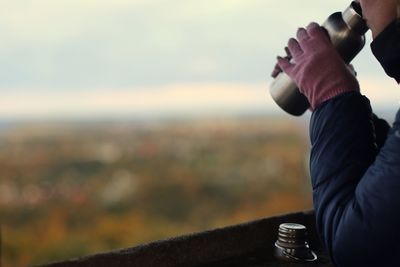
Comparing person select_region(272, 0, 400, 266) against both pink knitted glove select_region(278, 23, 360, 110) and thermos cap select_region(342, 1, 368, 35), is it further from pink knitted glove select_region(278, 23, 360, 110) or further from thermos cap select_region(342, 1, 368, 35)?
thermos cap select_region(342, 1, 368, 35)

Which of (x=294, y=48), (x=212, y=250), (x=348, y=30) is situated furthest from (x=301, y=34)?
(x=212, y=250)

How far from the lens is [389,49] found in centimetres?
53

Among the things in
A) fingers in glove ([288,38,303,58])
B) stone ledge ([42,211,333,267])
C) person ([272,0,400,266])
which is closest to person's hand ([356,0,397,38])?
person ([272,0,400,266])

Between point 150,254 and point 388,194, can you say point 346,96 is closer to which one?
point 388,194

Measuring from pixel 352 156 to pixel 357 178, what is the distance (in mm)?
→ 25

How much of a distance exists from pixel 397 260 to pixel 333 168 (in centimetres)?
11

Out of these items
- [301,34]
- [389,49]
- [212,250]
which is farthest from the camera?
[212,250]

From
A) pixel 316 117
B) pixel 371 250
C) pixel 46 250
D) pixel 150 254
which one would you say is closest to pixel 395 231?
pixel 371 250

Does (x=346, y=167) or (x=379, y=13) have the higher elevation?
(x=379, y=13)

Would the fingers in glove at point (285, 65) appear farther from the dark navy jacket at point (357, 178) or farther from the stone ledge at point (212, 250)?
the stone ledge at point (212, 250)

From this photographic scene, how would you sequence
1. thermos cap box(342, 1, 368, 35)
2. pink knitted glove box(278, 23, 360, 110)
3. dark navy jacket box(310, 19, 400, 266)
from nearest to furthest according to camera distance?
1. dark navy jacket box(310, 19, 400, 266)
2. pink knitted glove box(278, 23, 360, 110)
3. thermos cap box(342, 1, 368, 35)

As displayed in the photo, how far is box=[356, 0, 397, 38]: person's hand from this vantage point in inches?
21.6

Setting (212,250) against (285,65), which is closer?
(285,65)

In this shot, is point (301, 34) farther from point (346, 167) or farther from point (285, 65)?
point (346, 167)
